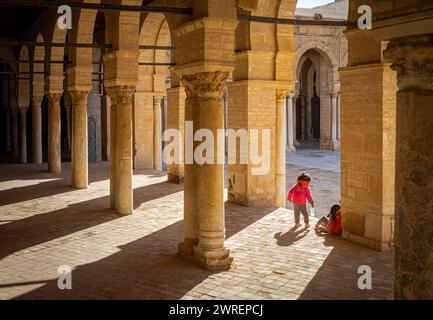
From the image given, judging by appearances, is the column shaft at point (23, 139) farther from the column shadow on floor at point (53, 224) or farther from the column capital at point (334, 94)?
the column capital at point (334, 94)

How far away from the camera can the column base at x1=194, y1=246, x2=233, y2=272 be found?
24.4 feet

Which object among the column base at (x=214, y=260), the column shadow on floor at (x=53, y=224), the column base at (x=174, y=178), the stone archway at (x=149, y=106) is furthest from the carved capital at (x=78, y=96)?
the column base at (x=214, y=260)

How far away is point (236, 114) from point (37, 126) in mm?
12384

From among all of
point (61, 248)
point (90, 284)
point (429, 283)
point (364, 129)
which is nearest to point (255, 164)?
point (364, 129)

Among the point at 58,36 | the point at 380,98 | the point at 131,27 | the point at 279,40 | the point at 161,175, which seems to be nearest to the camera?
the point at 380,98

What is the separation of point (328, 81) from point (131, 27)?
21.1 m

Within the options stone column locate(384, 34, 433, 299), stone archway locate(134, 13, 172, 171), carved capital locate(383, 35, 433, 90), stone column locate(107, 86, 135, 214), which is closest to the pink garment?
stone column locate(107, 86, 135, 214)

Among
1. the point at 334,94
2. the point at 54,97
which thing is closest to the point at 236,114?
the point at 54,97

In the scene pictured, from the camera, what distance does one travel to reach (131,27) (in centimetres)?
1141

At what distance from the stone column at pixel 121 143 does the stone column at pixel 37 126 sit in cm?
1133

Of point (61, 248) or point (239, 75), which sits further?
point (239, 75)

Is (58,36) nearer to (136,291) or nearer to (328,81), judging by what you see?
(136,291)

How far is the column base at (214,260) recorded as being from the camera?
292 inches

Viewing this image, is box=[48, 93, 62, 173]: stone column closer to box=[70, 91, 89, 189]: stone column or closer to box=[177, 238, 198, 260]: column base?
box=[70, 91, 89, 189]: stone column
